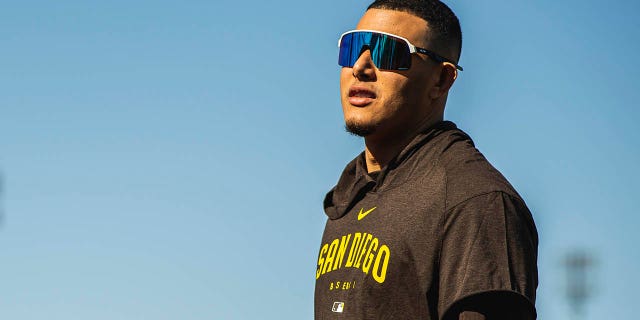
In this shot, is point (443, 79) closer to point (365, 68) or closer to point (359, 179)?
point (365, 68)

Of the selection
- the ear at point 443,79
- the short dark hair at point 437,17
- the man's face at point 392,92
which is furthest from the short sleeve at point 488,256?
the short dark hair at point 437,17

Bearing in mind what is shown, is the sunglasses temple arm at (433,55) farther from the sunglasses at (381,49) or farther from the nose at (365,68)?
the nose at (365,68)

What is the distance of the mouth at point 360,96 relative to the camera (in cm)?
503

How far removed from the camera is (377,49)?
5105 millimetres

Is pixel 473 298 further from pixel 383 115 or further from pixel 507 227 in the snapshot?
pixel 383 115

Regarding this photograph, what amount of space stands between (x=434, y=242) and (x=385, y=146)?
2.50 ft

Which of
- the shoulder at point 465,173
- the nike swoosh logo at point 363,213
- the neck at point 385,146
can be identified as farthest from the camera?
the neck at point 385,146

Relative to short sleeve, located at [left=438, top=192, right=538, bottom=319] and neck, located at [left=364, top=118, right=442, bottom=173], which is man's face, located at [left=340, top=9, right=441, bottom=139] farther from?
short sleeve, located at [left=438, top=192, right=538, bottom=319]

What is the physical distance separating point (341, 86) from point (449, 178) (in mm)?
815

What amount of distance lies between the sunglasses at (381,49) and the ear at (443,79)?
0.03m

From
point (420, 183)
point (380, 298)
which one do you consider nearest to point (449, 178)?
point (420, 183)

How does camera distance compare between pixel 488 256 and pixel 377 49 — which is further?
pixel 377 49

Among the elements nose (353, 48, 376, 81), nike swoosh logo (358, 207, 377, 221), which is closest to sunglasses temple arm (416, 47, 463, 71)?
nose (353, 48, 376, 81)

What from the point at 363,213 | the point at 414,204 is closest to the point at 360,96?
the point at 363,213
